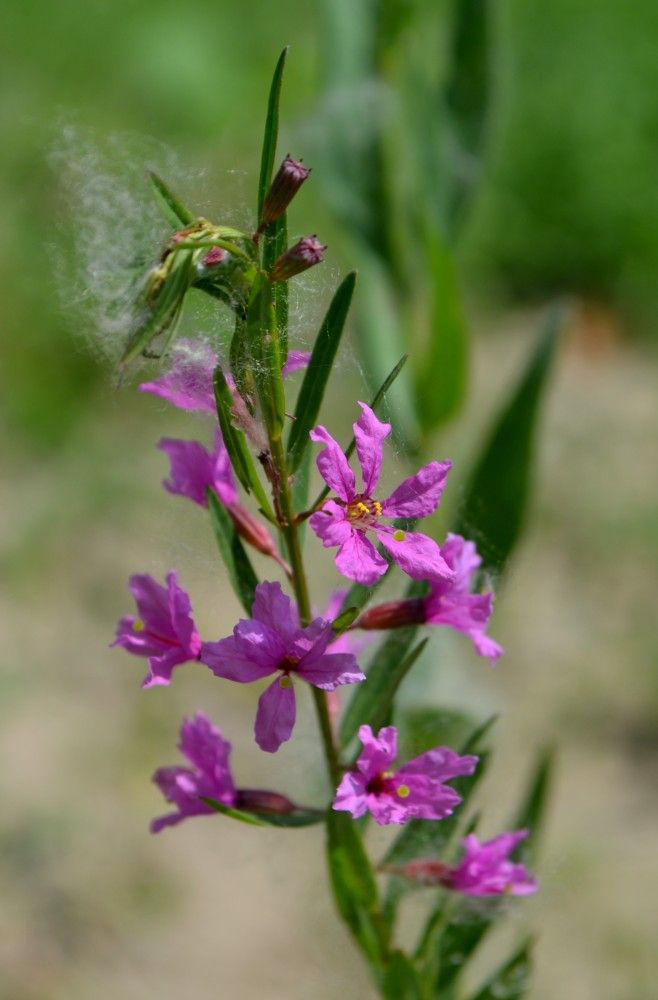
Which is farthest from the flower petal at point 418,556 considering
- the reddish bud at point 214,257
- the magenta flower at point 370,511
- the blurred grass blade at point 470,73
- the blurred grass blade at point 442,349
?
the blurred grass blade at point 470,73

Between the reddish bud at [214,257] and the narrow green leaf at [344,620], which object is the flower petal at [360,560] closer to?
the narrow green leaf at [344,620]

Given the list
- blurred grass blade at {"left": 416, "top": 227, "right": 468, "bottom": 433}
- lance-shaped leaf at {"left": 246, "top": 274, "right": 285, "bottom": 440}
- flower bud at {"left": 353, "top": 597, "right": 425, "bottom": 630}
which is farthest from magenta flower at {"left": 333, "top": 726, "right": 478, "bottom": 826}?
blurred grass blade at {"left": 416, "top": 227, "right": 468, "bottom": 433}

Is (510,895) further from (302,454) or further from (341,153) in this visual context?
(341,153)

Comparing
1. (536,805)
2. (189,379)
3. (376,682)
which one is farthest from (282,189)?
(536,805)

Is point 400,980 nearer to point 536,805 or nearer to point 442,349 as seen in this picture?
point 536,805

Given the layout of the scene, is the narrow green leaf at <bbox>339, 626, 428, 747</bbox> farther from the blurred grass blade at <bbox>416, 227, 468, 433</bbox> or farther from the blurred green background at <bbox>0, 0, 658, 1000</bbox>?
the blurred grass blade at <bbox>416, 227, 468, 433</bbox>

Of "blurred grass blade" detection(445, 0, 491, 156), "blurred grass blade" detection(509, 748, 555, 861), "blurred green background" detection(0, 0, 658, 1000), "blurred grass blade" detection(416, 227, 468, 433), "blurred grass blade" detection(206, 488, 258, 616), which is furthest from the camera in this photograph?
"blurred grass blade" detection(445, 0, 491, 156)
